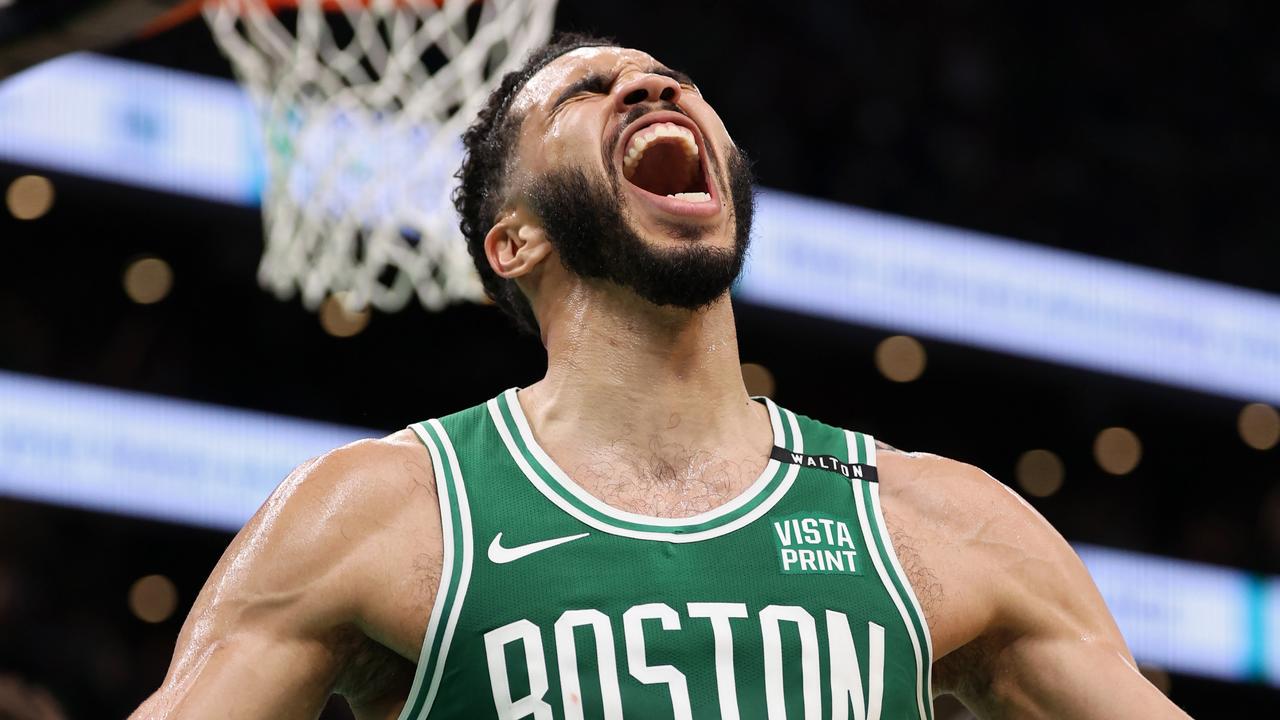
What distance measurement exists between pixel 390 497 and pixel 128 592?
7913 mm

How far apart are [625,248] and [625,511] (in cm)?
46

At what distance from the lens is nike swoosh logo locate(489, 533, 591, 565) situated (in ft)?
7.66

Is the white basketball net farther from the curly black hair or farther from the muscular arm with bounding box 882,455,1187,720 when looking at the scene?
the muscular arm with bounding box 882,455,1187,720

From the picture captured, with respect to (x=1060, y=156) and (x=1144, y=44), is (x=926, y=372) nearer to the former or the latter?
(x=1060, y=156)

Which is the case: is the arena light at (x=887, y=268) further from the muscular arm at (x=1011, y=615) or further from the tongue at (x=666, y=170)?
the muscular arm at (x=1011, y=615)

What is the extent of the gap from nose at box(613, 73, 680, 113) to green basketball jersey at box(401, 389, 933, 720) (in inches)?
25.5

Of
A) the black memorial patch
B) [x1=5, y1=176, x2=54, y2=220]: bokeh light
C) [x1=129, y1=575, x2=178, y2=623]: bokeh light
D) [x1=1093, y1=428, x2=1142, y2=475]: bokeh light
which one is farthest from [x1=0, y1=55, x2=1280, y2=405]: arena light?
the black memorial patch

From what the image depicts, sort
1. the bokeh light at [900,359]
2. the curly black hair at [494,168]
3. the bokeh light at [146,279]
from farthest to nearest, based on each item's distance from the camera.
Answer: the bokeh light at [900,359] → the bokeh light at [146,279] → the curly black hair at [494,168]

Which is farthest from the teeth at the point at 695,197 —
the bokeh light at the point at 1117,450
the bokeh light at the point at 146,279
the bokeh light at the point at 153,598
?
the bokeh light at the point at 1117,450

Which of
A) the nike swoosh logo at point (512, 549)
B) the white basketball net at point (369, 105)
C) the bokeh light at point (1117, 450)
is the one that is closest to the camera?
the nike swoosh logo at point (512, 549)

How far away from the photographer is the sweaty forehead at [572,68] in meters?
2.91

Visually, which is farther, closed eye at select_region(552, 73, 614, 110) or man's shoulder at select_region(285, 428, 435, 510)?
closed eye at select_region(552, 73, 614, 110)

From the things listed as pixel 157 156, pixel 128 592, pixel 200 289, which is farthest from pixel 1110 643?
pixel 128 592

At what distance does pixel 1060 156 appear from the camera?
10.7m
